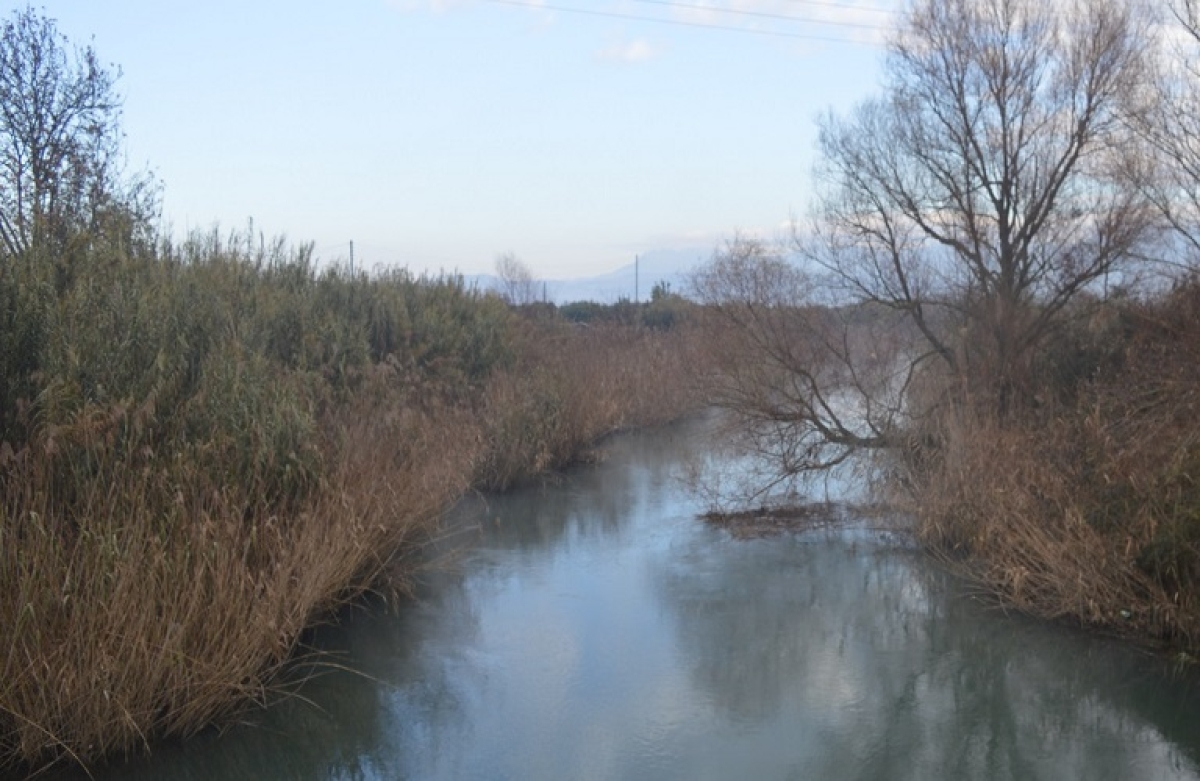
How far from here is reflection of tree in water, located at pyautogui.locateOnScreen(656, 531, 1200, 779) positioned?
644 cm

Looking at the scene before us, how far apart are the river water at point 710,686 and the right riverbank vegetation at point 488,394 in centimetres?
39

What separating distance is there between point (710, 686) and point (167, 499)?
373 centimetres

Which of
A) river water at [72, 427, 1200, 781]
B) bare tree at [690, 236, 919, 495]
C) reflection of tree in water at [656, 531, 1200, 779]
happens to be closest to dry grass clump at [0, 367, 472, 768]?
river water at [72, 427, 1200, 781]

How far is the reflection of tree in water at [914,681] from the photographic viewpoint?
21.1ft

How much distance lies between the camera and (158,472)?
23.2 ft

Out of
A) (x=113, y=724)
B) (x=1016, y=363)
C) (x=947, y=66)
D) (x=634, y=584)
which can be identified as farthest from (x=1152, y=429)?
(x=113, y=724)

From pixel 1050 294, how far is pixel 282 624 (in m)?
8.83

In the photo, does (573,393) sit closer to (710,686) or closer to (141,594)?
(710,686)

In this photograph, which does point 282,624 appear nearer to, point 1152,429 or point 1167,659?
point 1167,659

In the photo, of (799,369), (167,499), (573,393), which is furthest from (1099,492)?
(573,393)

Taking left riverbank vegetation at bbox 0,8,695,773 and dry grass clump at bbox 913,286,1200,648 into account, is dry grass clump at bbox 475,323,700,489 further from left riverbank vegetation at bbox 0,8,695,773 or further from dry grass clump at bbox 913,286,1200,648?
dry grass clump at bbox 913,286,1200,648

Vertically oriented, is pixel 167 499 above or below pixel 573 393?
below

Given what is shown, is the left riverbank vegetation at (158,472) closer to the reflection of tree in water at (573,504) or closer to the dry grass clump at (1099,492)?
the reflection of tree in water at (573,504)

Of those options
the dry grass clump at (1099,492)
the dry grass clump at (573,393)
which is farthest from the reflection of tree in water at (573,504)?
the dry grass clump at (1099,492)
